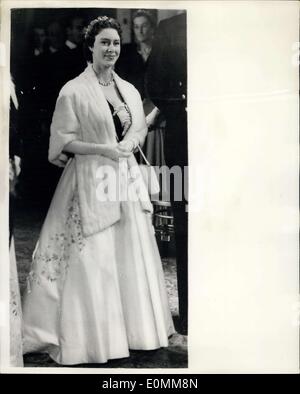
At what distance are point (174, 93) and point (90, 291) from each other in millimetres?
743

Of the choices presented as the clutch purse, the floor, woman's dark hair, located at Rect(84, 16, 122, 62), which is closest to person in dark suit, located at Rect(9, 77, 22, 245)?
the floor

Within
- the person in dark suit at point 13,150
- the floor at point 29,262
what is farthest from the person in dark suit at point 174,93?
the person in dark suit at point 13,150

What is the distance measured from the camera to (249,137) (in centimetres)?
164

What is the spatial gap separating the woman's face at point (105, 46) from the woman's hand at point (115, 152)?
0.30m

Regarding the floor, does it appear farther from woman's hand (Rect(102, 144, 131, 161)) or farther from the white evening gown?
woman's hand (Rect(102, 144, 131, 161))

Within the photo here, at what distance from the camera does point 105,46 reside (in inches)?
64.4

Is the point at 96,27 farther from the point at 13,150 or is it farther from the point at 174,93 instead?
the point at 13,150

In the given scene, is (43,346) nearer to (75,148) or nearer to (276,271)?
(75,148)

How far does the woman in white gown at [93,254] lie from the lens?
5.23 ft

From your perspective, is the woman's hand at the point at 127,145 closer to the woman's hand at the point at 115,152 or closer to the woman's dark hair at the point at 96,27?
the woman's hand at the point at 115,152

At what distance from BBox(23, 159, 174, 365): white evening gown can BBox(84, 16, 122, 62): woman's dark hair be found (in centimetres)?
Answer: 42

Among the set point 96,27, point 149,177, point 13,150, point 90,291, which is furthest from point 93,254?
point 96,27

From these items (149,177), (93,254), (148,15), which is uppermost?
(148,15)

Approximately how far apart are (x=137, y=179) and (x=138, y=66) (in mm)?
397
